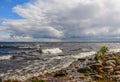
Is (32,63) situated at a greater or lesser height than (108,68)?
lesser

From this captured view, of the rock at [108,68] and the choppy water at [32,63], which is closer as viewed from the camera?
the rock at [108,68]

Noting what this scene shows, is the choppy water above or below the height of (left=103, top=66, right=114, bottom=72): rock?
below

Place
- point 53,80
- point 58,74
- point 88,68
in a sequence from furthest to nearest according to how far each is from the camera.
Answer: point 88,68, point 58,74, point 53,80

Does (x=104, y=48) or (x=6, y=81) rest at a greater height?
(x=104, y=48)

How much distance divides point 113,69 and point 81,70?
11.8 ft

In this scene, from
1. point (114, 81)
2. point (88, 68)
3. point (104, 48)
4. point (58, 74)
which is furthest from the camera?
point (104, 48)

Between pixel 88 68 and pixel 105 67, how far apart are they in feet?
6.43

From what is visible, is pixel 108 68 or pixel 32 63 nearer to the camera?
pixel 108 68

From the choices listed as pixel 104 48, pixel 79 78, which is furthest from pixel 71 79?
pixel 104 48

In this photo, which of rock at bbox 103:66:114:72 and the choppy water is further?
the choppy water

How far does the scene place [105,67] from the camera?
25109 mm

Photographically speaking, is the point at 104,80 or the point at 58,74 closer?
the point at 104,80

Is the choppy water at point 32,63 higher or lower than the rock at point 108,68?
lower

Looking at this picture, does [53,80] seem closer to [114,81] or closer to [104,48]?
[114,81]
